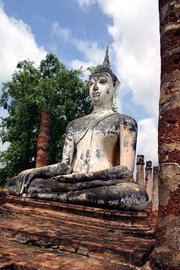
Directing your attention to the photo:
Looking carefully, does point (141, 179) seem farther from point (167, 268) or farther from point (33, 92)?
point (167, 268)

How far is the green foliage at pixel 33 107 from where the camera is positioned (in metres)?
18.0

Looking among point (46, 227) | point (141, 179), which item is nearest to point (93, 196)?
Answer: point (46, 227)

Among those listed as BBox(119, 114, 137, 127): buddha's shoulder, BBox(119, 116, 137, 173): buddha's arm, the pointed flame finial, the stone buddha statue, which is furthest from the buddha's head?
BBox(119, 116, 137, 173): buddha's arm

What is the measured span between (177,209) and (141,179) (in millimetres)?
17981

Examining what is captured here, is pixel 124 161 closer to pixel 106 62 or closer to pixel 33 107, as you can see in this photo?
pixel 106 62

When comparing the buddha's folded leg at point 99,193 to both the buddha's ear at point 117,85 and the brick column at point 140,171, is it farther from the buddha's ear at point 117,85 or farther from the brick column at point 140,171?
the brick column at point 140,171

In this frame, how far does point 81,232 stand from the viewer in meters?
3.98

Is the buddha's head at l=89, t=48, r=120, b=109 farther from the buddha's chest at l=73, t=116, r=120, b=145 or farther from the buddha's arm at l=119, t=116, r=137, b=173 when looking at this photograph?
the buddha's arm at l=119, t=116, r=137, b=173

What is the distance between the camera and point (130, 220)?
16.5ft

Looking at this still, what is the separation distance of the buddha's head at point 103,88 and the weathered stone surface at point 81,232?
288 centimetres

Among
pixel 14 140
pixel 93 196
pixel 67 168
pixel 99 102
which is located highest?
pixel 14 140

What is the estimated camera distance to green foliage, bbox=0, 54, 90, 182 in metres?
18.0

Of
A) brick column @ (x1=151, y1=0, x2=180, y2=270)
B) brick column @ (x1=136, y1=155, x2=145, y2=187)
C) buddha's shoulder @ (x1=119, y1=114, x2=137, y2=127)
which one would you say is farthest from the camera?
brick column @ (x1=136, y1=155, x2=145, y2=187)

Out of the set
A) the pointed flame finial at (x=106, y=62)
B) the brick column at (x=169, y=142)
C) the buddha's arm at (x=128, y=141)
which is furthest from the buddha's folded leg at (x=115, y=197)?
the pointed flame finial at (x=106, y=62)
